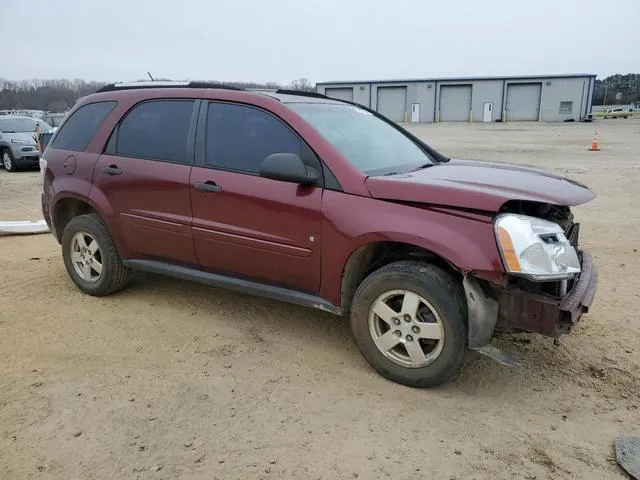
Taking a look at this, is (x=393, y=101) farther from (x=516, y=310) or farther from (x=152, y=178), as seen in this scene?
(x=516, y=310)

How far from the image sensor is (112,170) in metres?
4.53

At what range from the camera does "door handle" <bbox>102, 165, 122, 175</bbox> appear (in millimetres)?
4492

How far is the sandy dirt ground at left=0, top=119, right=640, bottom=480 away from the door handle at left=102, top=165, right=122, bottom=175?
3.78 ft

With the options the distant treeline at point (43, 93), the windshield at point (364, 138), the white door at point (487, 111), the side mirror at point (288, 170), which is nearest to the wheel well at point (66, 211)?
the side mirror at point (288, 170)

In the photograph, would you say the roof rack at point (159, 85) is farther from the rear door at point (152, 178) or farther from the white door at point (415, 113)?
the white door at point (415, 113)

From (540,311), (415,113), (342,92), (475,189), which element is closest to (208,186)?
(475,189)

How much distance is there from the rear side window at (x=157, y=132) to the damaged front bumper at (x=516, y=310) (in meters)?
2.34

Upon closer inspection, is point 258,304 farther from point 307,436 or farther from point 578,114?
point 578,114

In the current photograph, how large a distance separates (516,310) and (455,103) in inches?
2232

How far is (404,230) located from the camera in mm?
3232

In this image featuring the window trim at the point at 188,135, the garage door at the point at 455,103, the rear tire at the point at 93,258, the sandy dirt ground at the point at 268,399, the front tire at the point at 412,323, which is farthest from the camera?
the garage door at the point at 455,103

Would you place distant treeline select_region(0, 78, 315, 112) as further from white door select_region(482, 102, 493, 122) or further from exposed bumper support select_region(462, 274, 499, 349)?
exposed bumper support select_region(462, 274, 499, 349)

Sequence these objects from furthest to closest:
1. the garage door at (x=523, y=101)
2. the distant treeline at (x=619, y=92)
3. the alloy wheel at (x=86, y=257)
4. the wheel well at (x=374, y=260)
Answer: the distant treeline at (x=619, y=92), the garage door at (x=523, y=101), the alloy wheel at (x=86, y=257), the wheel well at (x=374, y=260)

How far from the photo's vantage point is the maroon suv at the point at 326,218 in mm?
3100
